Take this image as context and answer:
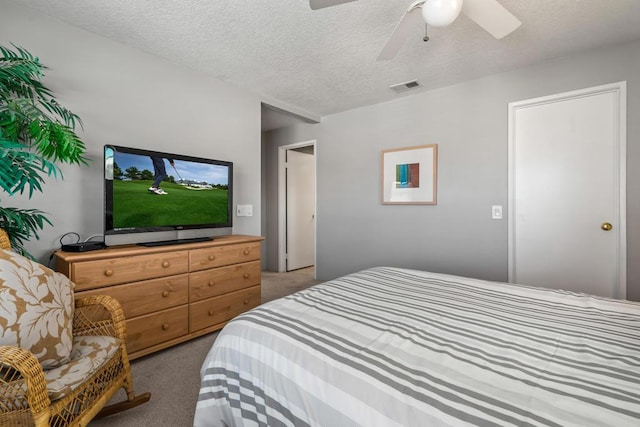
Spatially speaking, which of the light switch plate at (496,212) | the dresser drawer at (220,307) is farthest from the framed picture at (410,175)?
the dresser drawer at (220,307)

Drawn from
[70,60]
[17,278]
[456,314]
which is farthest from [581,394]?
[70,60]

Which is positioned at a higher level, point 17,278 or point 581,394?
point 17,278

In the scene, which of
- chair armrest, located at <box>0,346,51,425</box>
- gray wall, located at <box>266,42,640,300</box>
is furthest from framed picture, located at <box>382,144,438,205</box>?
chair armrest, located at <box>0,346,51,425</box>

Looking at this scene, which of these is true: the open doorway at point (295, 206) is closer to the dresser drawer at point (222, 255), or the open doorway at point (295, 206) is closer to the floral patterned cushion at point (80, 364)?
the dresser drawer at point (222, 255)

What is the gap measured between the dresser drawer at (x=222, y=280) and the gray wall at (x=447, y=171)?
162cm

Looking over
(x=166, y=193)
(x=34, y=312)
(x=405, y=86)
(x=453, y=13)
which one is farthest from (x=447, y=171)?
(x=34, y=312)

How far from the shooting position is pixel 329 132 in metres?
4.20

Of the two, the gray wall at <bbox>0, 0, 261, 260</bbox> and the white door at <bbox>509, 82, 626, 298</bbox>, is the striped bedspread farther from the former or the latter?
the gray wall at <bbox>0, 0, 261, 260</bbox>

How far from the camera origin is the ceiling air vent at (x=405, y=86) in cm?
311

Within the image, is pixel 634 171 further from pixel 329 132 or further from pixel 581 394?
pixel 329 132

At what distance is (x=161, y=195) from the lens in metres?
2.35

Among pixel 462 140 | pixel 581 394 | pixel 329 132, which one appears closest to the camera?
pixel 581 394

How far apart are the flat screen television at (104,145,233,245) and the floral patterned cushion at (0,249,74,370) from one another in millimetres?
798

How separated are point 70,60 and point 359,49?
218 centimetres
